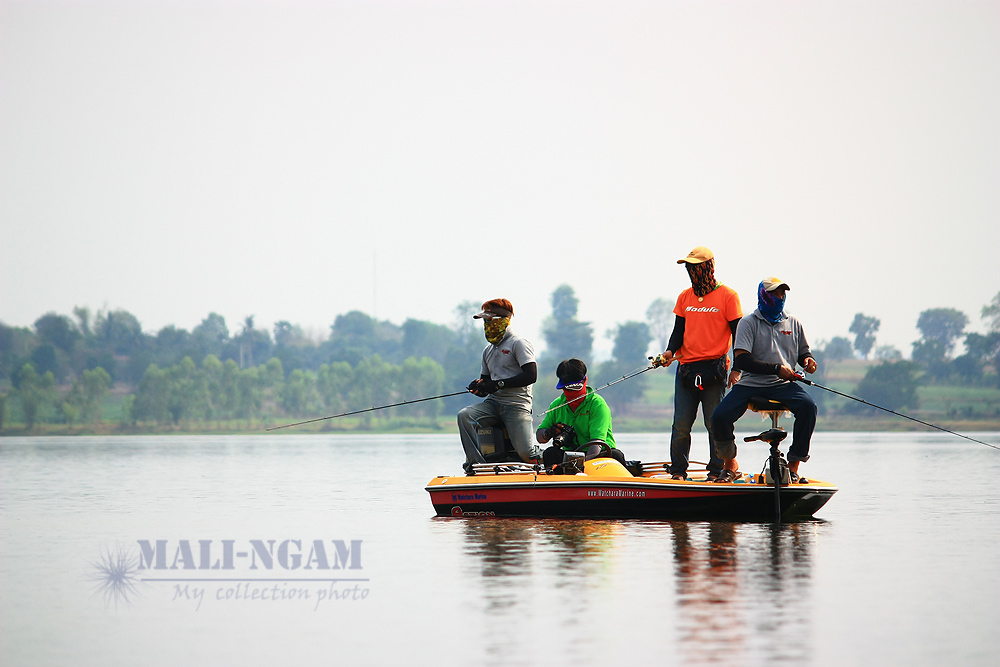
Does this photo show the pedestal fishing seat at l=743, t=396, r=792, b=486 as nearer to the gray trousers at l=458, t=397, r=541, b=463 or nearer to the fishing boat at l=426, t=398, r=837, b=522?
the fishing boat at l=426, t=398, r=837, b=522

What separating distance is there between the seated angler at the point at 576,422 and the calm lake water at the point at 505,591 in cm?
88

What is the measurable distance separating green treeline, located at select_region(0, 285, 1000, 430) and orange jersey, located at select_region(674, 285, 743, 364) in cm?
11677

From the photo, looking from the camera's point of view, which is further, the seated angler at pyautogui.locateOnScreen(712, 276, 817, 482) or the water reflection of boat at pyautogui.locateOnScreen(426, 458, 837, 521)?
the water reflection of boat at pyautogui.locateOnScreen(426, 458, 837, 521)

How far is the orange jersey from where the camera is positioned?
41.6 feet

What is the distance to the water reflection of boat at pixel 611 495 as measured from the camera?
40.8ft

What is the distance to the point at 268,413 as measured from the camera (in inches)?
5733

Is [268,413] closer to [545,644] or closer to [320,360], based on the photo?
[320,360]

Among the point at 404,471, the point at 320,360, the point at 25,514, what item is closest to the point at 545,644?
the point at 25,514

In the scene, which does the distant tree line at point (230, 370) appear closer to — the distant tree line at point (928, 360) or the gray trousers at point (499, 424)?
the distant tree line at point (928, 360)

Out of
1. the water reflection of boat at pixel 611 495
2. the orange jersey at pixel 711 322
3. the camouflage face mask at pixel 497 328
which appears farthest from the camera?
the camouflage face mask at pixel 497 328

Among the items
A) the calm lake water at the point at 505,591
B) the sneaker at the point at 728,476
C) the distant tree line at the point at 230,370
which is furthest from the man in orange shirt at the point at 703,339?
the distant tree line at the point at 230,370

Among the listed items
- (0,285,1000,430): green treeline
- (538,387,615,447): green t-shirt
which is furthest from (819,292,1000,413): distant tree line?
(538,387,615,447): green t-shirt

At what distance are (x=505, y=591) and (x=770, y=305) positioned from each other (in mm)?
4893

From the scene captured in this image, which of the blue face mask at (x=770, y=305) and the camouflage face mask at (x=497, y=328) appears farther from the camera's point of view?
the camouflage face mask at (x=497, y=328)
